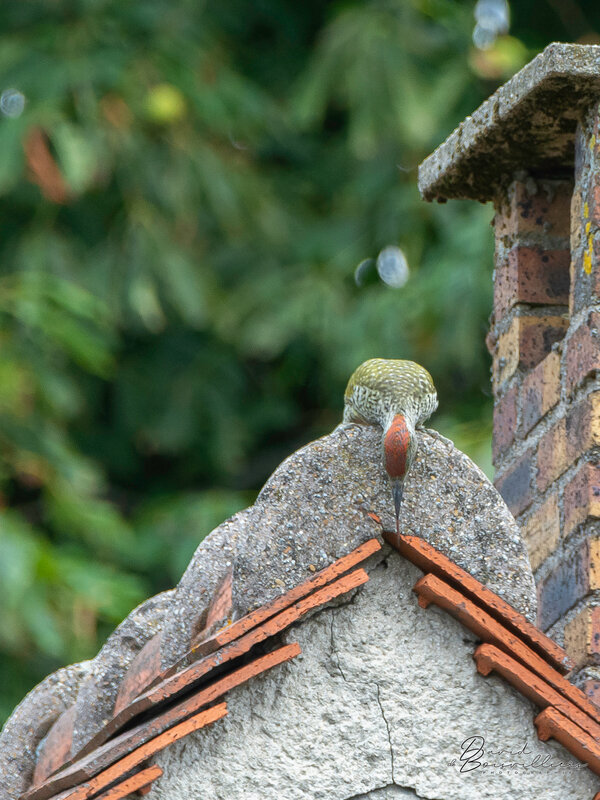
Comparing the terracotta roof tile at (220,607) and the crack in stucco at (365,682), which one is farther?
the terracotta roof tile at (220,607)

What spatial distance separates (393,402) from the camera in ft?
7.45

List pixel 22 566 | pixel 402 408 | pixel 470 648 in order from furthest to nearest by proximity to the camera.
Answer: pixel 22 566
pixel 402 408
pixel 470 648

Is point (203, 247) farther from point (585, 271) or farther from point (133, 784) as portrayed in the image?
point (133, 784)

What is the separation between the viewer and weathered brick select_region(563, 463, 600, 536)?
2412 millimetres

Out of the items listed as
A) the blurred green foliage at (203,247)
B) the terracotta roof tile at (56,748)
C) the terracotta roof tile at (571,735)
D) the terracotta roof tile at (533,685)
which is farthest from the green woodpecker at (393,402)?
the blurred green foliage at (203,247)

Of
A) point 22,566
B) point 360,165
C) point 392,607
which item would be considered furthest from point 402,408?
point 360,165

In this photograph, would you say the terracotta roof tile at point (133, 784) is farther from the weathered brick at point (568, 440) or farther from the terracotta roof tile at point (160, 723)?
the weathered brick at point (568, 440)

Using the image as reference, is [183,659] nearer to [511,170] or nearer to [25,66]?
[511,170]

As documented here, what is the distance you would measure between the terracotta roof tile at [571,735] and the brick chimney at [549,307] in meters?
0.34

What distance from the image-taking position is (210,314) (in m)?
9.24

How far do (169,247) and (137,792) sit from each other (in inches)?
284

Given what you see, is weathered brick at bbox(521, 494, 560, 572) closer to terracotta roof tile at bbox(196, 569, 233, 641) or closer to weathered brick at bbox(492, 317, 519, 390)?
weathered brick at bbox(492, 317, 519, 390)

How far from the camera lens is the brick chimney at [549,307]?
244 centimetres

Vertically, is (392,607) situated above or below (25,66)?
below
